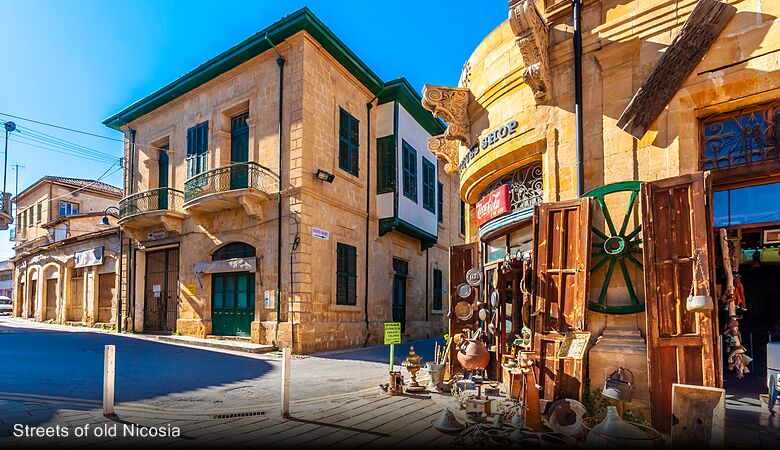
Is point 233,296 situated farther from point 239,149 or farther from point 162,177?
point 162,177

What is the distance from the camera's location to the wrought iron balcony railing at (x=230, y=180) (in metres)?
15.2

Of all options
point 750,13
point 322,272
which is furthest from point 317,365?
point 750,13

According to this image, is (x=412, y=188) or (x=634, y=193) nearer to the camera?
(x=634, y=193)

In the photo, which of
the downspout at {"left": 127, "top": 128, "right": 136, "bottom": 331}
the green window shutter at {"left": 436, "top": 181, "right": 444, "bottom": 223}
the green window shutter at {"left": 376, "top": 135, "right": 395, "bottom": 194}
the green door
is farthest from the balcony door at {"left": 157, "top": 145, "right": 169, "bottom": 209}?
the green window shutter at {"left": 436, "top": 181, "right": 444, "bottom": 223}

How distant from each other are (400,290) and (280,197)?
7.28 meters

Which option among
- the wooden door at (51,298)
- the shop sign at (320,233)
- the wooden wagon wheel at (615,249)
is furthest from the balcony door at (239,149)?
the wooden door at (51,298)

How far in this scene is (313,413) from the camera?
625cm

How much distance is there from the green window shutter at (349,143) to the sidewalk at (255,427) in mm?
11017

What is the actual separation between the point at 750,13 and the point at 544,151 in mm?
2992

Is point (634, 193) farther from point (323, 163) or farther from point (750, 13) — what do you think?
point (323, 163)

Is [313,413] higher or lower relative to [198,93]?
lower

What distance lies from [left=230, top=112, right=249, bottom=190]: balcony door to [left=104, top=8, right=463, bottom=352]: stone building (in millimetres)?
55

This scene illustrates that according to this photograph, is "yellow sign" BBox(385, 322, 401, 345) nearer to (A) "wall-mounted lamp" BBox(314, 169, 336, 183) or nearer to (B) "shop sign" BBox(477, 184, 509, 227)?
(B) "shop sign" BBox(477, 184, 509, 227)

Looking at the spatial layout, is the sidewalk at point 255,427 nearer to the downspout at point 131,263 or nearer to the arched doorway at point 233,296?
the arched doorway at point 233,296
